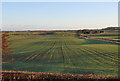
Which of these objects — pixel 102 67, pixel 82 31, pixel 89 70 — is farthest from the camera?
pixel 82 31

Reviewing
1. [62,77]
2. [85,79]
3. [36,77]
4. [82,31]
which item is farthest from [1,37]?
[82,31]

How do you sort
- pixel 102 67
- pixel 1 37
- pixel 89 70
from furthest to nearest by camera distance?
1. pixel 102 67
2. pixel 89 70
3. pixel 1 37

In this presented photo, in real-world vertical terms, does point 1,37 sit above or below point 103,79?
above

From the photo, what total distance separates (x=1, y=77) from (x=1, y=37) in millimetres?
3144

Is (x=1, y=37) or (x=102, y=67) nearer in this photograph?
(x=1, y=37)

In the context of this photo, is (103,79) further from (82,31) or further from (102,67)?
(82,31)

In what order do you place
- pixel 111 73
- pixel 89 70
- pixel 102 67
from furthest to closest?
pixel 102 67, pixel 89 70, pixel 111 73

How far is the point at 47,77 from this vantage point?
35.5 ft

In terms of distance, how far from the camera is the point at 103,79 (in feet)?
34.7

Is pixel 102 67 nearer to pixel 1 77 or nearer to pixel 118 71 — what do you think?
pixel 118 71

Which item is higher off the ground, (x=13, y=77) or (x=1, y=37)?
(x=1, y=37)

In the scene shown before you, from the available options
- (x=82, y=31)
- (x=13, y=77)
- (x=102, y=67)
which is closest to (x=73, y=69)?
(x=102, y=67)

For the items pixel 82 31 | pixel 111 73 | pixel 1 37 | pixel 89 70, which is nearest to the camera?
pixel 1 37

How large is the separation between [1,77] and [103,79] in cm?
787
